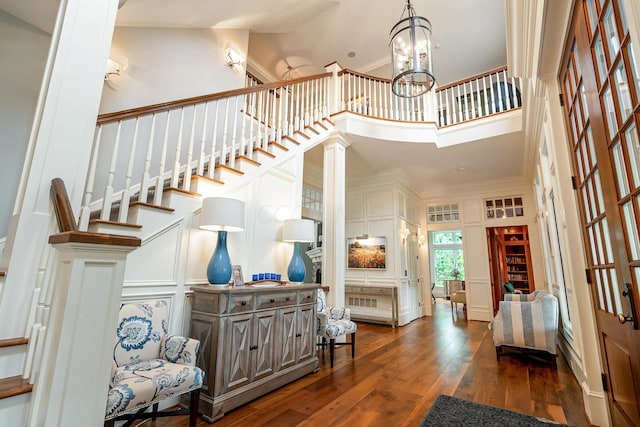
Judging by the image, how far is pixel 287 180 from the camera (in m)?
3.81

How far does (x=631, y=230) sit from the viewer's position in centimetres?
131

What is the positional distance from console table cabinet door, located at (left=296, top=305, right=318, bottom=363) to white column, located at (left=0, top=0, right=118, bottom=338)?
210cm

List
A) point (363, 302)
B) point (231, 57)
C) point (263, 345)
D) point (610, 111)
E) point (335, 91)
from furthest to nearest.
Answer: point (363, 302) → point (335, 91) → point (231, 57) → point (263, 345) → point (610, 111)

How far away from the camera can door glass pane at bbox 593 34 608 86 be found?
4.63 ft

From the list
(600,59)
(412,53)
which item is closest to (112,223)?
(412,53)

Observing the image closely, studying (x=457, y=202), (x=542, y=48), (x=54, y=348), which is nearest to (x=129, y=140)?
(x=54, y=348)

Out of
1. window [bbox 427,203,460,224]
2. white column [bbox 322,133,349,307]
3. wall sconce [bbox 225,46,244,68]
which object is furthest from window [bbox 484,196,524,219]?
wall sconce [bbox 225,46,244,68]

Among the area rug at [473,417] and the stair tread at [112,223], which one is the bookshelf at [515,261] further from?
the stair tread at [112,223]

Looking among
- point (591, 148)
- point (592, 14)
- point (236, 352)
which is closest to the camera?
point (592, 14)

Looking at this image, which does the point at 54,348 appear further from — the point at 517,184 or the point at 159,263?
the point at 517,184

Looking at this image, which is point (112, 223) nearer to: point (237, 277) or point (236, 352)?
point (237, 277)

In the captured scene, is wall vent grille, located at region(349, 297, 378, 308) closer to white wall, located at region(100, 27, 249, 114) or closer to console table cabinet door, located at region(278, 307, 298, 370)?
console table cabinet door, located at region(278, 307, 298, 370)

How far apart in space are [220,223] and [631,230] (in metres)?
2.53

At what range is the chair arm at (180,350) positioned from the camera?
6.68 feet
